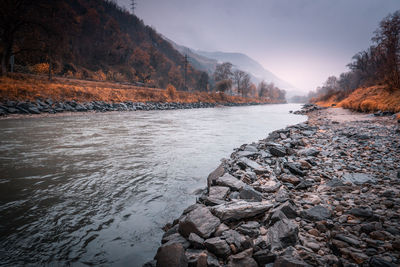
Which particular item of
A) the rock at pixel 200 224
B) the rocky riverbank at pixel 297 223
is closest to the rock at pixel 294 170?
the rocky riverbank at pixel 297 223

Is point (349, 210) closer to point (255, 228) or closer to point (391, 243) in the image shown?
point (391, 243)

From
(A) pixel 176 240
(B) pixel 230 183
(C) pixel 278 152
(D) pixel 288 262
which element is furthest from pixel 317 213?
(C) pixel 278 152

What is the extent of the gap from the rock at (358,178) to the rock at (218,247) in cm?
297

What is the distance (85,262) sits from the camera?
1.97m

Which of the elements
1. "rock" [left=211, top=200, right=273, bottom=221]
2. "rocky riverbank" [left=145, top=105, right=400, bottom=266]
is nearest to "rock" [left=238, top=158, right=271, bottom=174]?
"rocky riverbank" [left=145, top=105, right=400, bottom=266]

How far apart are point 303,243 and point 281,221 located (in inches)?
11.8

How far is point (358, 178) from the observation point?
3240mm

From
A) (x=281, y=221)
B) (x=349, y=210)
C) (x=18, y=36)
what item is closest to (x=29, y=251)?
(x=281, y=221)

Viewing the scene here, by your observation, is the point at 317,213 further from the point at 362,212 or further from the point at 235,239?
the point at 235,239

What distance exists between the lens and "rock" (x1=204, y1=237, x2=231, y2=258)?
176 cm

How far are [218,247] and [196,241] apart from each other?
0.27 metres

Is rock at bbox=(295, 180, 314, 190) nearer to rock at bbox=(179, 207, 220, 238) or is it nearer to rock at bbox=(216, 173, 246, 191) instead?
rock at bbox=(216, 173, 246, 191)

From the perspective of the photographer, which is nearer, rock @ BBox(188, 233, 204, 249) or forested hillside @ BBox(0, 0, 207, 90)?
rock @ BBox(188, 233, 204, 249)

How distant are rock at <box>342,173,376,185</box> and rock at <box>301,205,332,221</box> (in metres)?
1.42
